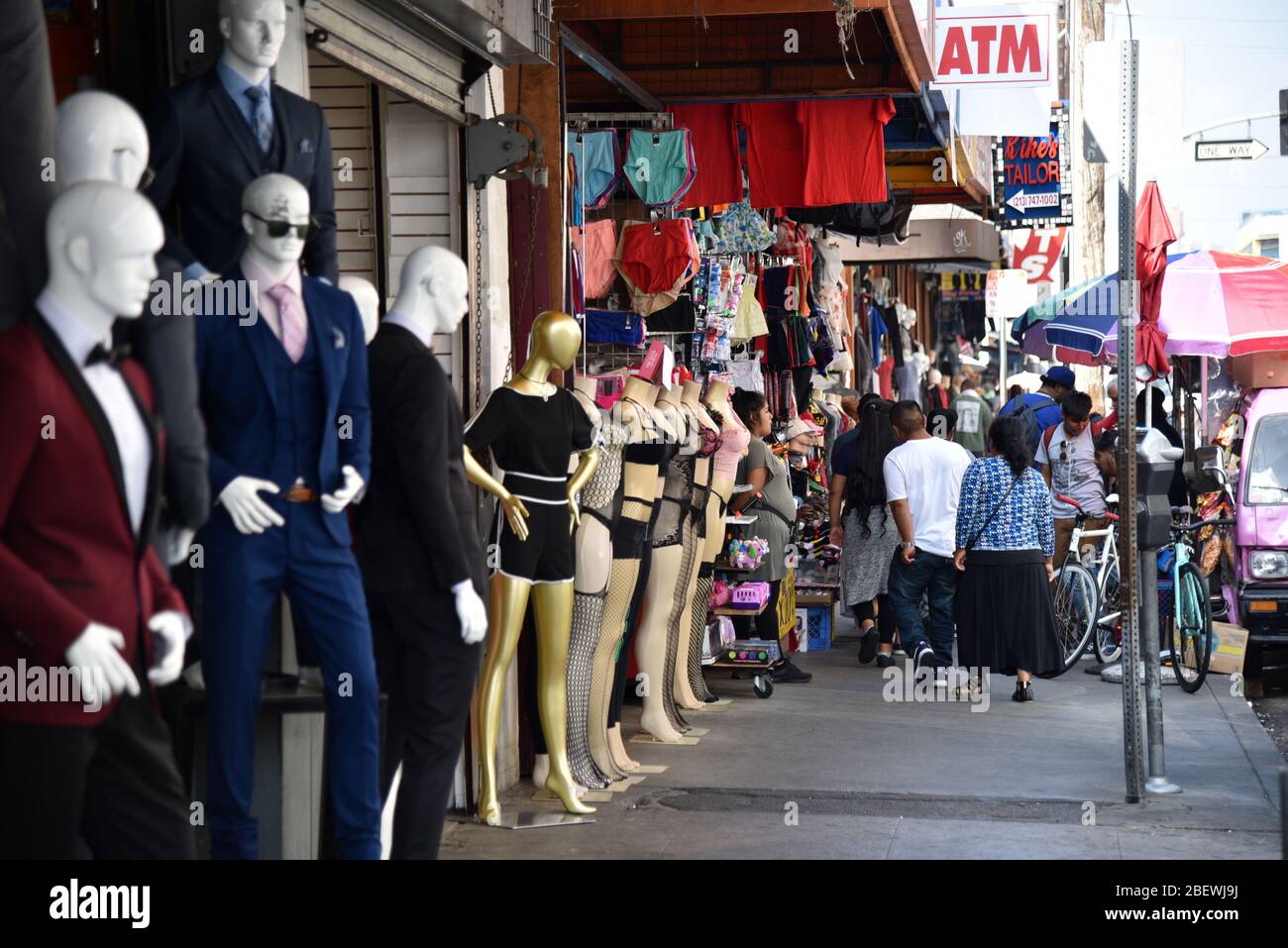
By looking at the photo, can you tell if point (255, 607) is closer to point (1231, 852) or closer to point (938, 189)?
point (1231, 852)

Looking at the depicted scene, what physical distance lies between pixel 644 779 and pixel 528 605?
4.16ft

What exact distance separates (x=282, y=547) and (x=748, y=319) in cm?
834

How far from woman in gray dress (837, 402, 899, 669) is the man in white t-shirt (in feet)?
2.88

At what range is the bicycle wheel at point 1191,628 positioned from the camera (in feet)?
37.5

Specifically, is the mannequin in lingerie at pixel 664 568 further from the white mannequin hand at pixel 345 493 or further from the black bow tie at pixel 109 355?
the black bow tie at pixel 109 355

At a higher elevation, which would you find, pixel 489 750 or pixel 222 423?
pixel 222 423

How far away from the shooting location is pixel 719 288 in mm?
11789

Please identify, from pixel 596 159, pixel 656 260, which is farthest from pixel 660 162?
pixel 656 260

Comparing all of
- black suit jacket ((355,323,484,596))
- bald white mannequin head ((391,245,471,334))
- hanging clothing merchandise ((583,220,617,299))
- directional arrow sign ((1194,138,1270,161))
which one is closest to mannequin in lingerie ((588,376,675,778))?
hanging clothing merchandise ((583,220,617,299))

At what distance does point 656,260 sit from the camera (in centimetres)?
1037

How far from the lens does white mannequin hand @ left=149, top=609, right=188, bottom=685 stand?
365cm

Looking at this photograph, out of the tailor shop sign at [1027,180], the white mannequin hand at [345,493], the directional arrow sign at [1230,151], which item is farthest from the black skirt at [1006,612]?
the tailor shop sign at [1027,180]

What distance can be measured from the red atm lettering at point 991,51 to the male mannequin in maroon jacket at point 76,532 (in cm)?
945
